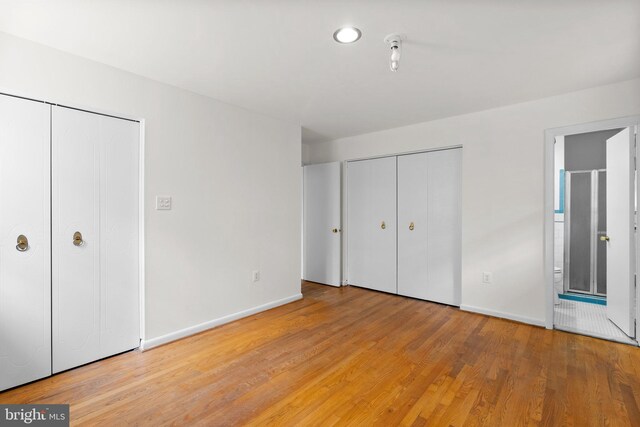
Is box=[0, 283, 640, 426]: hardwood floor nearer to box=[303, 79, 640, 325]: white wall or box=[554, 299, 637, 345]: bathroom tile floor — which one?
box=[554, 299, 637, 345]: bathroom tile floor

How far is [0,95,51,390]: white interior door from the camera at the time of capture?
6.48ft

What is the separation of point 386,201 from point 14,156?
383cm

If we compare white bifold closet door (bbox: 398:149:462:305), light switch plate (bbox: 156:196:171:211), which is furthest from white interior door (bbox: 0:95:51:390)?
white bifold closet door (bbox: 398:149:462:305)

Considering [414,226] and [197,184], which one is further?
[414,226]

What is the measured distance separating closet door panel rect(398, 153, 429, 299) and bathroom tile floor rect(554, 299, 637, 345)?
146 cm

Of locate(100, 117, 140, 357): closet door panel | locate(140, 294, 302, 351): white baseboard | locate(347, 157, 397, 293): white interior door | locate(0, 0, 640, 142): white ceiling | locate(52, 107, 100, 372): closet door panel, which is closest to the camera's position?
locate(0, 0, 640, 142): white ceiling

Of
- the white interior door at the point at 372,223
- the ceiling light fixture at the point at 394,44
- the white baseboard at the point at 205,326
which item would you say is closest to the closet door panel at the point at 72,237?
the white baseboard at the point at 205,326

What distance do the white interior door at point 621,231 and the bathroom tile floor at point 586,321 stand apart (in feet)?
0.27

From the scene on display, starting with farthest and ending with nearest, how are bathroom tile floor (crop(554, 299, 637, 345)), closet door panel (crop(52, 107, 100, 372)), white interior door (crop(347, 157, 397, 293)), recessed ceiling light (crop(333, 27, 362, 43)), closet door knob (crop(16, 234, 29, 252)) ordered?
white interior door (crop(347, 157, 397, 293)) < bathroom tile floor (crop(554, 299, 637, 345)) < closet door panel (crop(52, 107, 100, 372)) < closet door knob (crop(16, 234, 29, 252)) < recessed ceiling light (crop(333, 27, 362, 43))

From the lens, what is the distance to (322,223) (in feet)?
16.3

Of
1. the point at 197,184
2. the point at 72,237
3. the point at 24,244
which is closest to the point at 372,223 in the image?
the point at 197,184

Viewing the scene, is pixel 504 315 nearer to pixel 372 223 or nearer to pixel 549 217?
pixel 549 217

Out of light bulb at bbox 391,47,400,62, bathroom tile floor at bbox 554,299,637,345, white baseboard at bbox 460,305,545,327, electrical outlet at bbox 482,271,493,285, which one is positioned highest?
light bulb at bbox 391,47,400,62

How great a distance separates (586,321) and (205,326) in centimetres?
400
